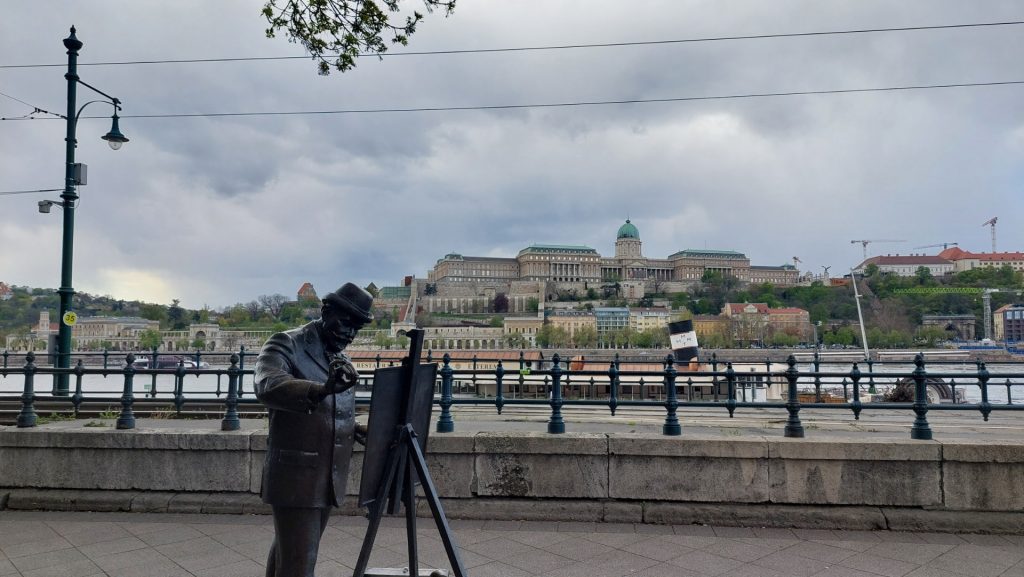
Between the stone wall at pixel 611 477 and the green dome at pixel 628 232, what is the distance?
189237 millimetres

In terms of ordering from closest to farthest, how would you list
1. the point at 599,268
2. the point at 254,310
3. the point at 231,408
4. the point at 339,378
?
the point at 339,378 → the point at 231,408 → the point at 254,310 → the point at 599,268

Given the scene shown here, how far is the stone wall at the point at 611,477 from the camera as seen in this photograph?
597 cm

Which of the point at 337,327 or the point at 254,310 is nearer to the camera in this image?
the point at 337,327

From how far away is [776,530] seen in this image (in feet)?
19.6

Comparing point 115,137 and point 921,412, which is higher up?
point 115,137

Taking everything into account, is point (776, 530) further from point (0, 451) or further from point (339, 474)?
point (0, 451)

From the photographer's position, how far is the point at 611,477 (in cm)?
630

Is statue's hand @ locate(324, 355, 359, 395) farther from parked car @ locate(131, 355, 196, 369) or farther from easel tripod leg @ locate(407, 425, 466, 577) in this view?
parked car @ locate(131, 355, 196, 369)

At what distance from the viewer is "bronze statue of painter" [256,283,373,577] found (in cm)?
313

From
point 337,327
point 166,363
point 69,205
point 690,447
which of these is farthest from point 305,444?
point 166,363

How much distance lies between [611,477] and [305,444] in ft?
12.6

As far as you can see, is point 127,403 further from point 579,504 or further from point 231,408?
point 579,504

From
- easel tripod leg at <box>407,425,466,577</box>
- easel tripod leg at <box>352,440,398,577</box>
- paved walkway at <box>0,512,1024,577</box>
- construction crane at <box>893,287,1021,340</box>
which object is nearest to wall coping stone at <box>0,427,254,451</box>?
paved walkway at <box>0,512,1024,577</box>

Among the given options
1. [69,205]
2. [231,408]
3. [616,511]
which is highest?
Result: [69,205]
